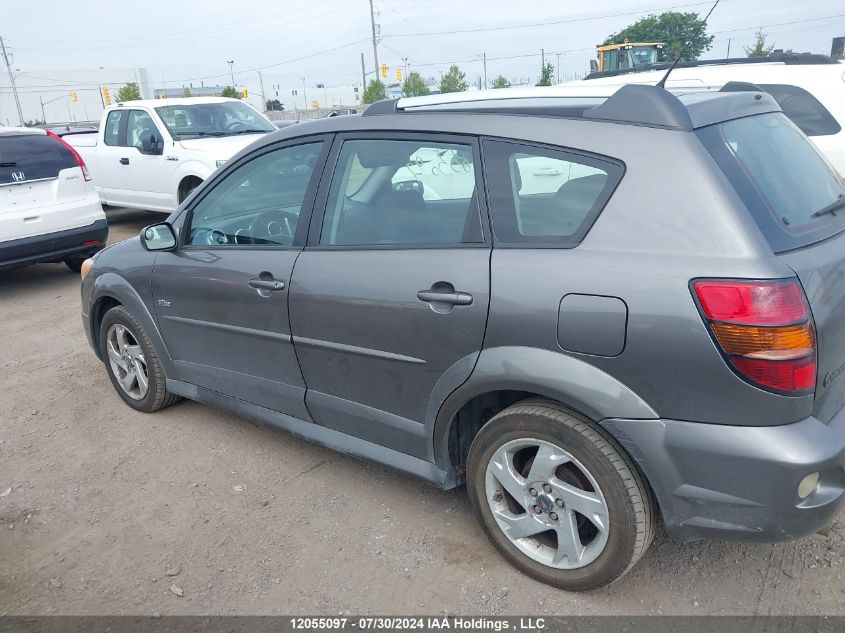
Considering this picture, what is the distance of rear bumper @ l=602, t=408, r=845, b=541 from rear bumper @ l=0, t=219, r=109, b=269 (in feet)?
21.9

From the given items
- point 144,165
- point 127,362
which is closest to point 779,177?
point 127,362

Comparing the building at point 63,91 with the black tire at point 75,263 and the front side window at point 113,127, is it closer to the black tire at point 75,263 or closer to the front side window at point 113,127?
the front side window at point 113,127

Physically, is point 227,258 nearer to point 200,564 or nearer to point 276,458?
point 276,458

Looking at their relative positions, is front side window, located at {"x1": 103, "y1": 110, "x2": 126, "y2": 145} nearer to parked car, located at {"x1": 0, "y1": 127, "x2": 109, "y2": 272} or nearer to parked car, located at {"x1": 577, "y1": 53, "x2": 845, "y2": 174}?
parked car, located at {"x1": 0, "y1": 127, "x2": 109, "y2": 272}

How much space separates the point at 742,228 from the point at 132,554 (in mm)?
2753

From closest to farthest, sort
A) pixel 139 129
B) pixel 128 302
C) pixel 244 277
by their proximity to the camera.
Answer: pixel 244 277 < pixel 128 302 < pixel 139 129

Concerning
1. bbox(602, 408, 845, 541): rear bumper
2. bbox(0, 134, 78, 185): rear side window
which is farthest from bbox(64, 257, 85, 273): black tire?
bbox(602, 408, 845, 541): rear bumper

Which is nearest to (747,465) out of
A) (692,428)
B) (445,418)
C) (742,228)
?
(692,428)

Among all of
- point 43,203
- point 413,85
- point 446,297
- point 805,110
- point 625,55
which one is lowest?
point 43,203

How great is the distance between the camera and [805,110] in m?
5.55

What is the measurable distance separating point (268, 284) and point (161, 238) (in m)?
0.93

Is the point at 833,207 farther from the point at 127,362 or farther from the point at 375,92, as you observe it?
the point at 375,92

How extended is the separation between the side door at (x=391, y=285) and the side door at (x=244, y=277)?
0.13 m

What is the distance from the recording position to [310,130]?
3.25 meters
